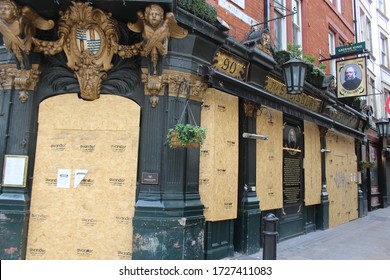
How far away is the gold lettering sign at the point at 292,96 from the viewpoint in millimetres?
8250

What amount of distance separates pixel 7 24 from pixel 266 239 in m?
5.16

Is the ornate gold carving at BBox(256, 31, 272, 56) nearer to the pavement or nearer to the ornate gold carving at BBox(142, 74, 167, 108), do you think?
the ornate gold carving at BBox(142, 74, 167, 108)

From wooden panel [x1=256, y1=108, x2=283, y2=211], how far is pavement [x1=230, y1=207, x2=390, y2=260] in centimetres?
114

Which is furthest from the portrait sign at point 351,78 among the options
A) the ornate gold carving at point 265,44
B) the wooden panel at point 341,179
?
the ornate gold carving at point 265,44

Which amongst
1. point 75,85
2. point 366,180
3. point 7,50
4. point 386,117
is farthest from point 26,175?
point 386,117

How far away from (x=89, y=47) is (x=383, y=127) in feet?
51.4

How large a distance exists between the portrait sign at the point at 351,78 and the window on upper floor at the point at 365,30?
24.4 feet

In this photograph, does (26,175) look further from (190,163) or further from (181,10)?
(181,10)

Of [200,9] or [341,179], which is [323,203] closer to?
[341,179]

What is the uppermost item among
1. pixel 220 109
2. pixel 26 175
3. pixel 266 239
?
pixel 220 109

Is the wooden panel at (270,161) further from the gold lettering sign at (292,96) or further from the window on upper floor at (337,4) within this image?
the window on upper floor at (337,4)

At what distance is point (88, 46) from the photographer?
579cm

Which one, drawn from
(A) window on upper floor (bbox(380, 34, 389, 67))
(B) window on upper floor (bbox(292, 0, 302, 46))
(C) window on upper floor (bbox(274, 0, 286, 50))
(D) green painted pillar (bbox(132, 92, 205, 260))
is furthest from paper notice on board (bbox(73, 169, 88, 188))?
(A) window on upper floor (bbox(380, 34, 389, 67))

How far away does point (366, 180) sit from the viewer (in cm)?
1566
